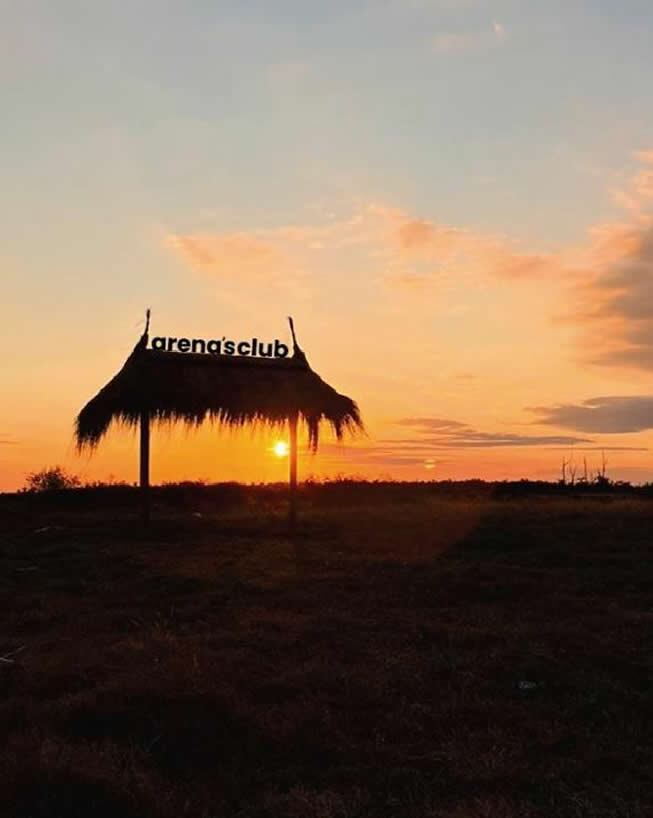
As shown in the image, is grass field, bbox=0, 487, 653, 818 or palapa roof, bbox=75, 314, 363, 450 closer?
grass field, bbox=0, 487, 653, 818

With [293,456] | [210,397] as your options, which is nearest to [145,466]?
[210,397]

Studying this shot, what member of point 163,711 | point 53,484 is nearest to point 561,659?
point 163,711

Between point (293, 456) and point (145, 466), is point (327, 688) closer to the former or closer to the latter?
point (293, 456)

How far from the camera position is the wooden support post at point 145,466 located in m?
21.7

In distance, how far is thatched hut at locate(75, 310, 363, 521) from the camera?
21.5 meters

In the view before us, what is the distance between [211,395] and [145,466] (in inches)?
93.0

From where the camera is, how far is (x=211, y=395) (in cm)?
2162

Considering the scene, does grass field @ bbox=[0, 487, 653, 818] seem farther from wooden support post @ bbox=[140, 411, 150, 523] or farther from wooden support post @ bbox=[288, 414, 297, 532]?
wooden support post @ bbox=[140, 411, 150, 523]

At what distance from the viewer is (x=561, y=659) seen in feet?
27.5

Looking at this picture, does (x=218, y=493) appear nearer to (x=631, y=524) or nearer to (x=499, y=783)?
(x=631, y=524)

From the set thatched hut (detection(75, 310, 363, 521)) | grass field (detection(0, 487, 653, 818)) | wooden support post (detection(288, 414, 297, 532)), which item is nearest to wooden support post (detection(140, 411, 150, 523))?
thatched hut (detection(75, 310, 363, 521))

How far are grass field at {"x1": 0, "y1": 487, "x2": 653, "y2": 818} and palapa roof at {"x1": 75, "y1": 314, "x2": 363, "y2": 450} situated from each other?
645 cm

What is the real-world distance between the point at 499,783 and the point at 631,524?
17.0 meters

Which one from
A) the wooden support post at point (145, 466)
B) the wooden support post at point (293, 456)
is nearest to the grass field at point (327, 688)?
the wooden support post at point (293, 456)
